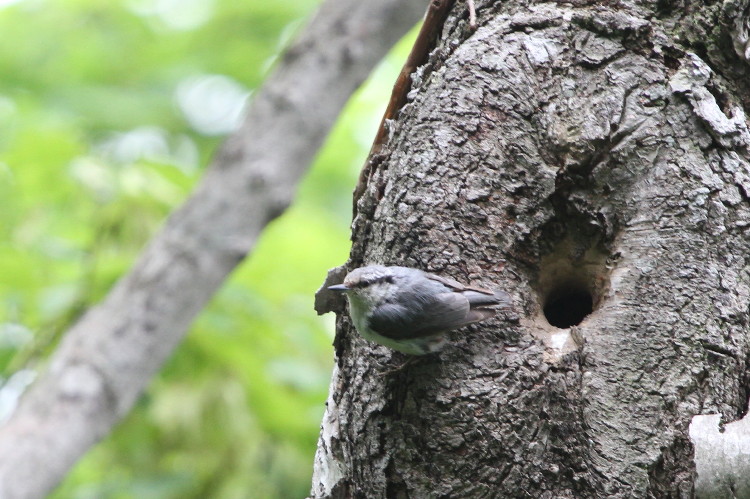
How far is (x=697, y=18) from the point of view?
271cm

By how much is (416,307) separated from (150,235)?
106 inches

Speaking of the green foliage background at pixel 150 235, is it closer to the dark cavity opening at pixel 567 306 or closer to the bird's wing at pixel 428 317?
the dark cavity opening at pixel 567 306

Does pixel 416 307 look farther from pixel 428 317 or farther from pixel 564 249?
pixel 564 249

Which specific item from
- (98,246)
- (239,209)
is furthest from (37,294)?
(239,209)

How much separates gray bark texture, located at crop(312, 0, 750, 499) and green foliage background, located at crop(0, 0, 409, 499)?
176 centimetres

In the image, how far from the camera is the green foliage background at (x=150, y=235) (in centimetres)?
430

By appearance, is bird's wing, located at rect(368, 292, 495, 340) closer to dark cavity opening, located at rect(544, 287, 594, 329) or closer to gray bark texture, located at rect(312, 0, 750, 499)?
gray bark texture, located at rect(312, 0, 750, 499)

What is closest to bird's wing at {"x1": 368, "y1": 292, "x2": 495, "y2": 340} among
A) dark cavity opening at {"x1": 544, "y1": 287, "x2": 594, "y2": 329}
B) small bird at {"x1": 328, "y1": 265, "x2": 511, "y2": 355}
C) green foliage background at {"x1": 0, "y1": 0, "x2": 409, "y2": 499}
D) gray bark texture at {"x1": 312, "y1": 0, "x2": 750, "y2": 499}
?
small bird at {"x1": 328, "y1": 265, "x2": 511, "y2": 355}

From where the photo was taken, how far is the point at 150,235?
4.63 metres

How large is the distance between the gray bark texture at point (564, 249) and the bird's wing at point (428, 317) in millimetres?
108

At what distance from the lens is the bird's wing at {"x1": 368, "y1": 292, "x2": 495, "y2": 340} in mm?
2324

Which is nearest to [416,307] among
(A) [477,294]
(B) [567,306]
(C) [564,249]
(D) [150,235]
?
(A) [477,294]

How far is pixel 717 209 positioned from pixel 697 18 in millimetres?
715

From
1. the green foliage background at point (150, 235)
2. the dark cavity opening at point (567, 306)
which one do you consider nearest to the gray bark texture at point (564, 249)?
the dark cavity opening at point (567, 306)
